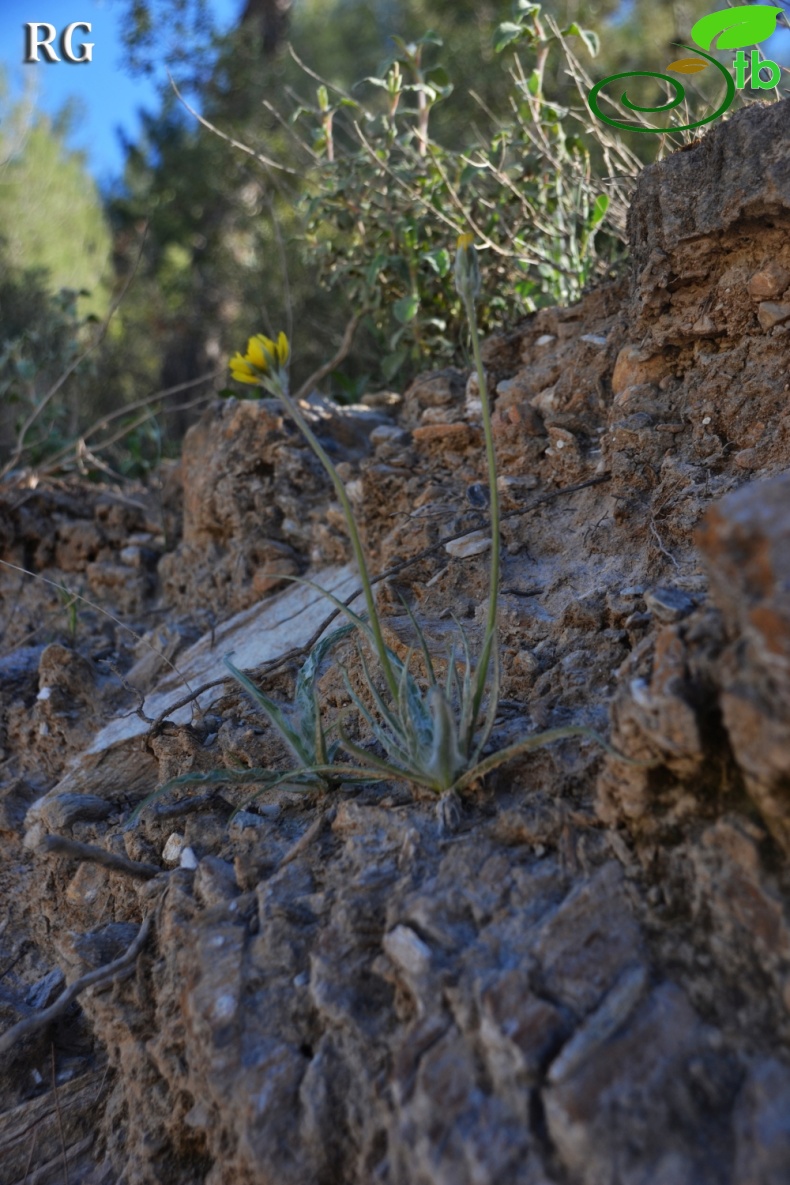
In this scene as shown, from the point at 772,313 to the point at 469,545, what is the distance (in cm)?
84

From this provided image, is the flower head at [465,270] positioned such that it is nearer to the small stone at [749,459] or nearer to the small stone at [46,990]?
the small stone at [749,459]

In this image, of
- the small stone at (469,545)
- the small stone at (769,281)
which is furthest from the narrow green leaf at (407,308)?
the small stone at (769,281)

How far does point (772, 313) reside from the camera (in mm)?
1971

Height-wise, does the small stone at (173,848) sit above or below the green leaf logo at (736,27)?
below

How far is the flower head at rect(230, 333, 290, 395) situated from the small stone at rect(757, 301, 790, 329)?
1.07 metres

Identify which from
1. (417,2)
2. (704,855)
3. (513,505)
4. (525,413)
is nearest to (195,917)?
(704,855)

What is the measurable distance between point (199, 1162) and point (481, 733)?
0.83 metres

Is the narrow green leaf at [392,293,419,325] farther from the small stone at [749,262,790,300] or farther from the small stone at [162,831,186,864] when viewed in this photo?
the small stone at [162,831,186,864]

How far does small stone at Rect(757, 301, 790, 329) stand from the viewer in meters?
1.96

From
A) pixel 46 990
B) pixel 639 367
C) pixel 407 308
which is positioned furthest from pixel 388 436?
pixel 46 990

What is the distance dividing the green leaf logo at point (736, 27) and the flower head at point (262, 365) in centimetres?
149

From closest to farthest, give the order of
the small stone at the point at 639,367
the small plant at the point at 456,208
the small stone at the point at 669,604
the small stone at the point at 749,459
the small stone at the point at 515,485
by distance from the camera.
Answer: the small stone at the point at 669,604 → the small stone at the point at 749,459 → the small stone at the point at 639,367 → the small stone at the point at 515,485 → the small plant at the point at 456,208

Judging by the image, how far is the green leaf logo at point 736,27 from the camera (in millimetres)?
2271

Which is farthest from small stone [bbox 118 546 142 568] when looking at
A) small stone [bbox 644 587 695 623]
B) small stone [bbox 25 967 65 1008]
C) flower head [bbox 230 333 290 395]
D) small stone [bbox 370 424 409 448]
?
small stone [bbox 644 587 695 623]
